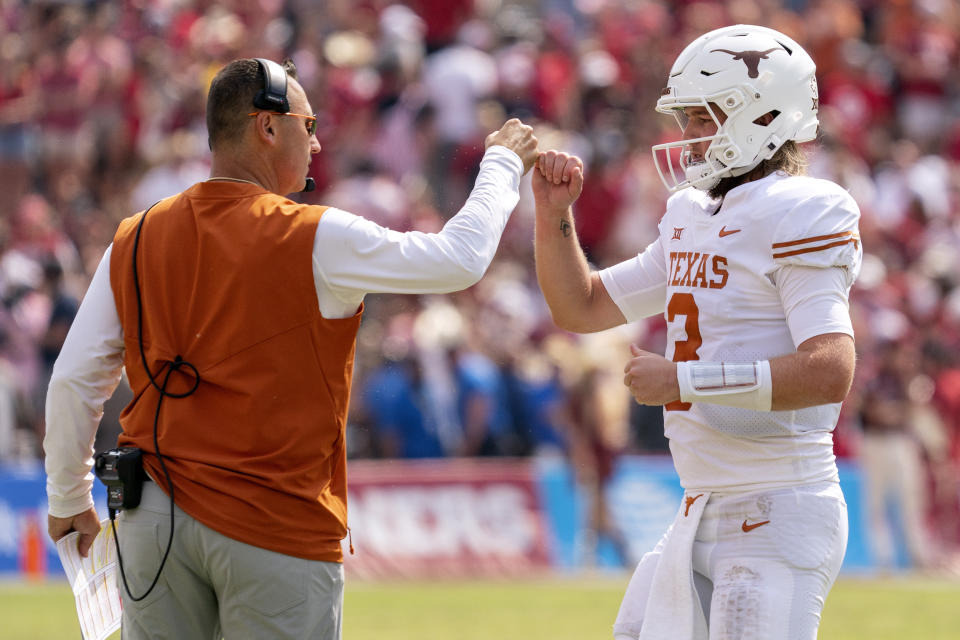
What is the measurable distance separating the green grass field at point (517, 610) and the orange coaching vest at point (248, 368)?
531 cm

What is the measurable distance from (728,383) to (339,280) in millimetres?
1044

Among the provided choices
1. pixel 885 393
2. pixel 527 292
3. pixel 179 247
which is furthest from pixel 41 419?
pixel 179 247

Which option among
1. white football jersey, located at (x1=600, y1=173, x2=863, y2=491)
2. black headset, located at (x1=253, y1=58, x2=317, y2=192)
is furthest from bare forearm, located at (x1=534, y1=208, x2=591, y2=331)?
black headset, located at (x1=253, y1=58, x2=317, y2=192)

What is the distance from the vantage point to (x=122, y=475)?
3906 mm

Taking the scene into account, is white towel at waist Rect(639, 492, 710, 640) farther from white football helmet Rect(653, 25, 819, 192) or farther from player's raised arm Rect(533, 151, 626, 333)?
white football helmet Rect(653, 25, 819, 192)

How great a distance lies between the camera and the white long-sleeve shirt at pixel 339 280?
386 centimetres

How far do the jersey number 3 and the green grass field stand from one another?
5158mm

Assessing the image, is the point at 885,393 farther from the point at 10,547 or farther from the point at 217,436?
the point at 217,436

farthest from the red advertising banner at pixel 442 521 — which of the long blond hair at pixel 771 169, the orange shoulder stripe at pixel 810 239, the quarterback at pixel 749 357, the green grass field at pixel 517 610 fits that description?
the orange shoulder stripe at pixel 810 239

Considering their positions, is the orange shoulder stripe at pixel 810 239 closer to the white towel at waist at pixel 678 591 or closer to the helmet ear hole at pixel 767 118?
the helmet ear hole at pixel 767 118

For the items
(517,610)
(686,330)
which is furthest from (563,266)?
(517,610)

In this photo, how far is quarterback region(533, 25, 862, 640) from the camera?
3832 mm

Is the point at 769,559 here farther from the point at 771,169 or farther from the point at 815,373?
the point at 771,169

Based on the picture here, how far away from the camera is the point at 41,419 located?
40.3ft
